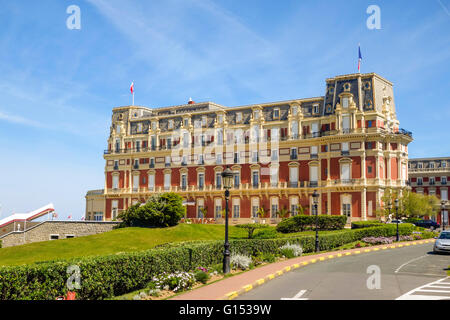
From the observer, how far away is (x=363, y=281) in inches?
679

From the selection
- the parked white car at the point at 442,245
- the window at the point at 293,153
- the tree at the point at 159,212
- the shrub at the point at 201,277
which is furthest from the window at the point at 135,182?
the shrub at the point at 201,277

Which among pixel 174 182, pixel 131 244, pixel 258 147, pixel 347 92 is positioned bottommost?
pixel 131 244

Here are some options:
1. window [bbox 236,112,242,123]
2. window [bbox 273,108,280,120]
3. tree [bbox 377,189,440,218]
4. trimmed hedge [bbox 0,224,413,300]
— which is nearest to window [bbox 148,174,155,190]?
window [bbox 236,112,242,123]

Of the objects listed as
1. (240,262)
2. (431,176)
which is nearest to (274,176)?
(431,176)

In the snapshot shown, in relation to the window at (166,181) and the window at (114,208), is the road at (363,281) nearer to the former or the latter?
the window at (166,181)

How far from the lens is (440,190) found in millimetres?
87688

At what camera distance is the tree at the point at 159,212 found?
47.2 metres

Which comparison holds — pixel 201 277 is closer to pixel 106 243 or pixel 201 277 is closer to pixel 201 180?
pixel 106 243

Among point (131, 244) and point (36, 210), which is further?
point (36, 210)

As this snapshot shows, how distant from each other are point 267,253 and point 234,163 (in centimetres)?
4233

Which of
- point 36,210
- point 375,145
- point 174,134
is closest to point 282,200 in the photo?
point 375,145

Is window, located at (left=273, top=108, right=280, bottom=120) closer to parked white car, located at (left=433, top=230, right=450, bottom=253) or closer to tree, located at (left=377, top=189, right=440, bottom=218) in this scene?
tree, located at (left=377, top=189, right=440, bottom=218)

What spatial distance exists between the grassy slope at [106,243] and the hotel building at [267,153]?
16215 mm

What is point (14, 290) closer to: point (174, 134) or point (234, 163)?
point (234, 163)
